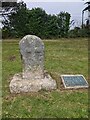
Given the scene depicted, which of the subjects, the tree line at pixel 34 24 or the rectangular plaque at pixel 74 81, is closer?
the rectangular plaque at pixel 74 81

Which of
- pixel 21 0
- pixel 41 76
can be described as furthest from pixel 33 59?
pixel 21 0

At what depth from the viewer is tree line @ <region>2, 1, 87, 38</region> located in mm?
17906

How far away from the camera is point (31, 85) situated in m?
7.48

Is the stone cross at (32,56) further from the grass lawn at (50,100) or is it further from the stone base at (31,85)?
the grass lawn at (50,100)

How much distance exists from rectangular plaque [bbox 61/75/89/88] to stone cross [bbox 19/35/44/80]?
653 mm

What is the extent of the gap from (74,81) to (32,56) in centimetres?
122

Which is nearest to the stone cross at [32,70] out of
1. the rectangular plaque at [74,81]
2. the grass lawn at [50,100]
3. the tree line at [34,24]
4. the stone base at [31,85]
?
the stone base at [31,85]

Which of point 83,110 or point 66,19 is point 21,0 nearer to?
point 66,19

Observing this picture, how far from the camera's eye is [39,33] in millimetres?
17969

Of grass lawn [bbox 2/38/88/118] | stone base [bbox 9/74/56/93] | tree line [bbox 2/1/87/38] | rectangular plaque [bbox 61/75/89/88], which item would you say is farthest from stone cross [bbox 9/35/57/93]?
tree line [bbox 2/1/87/38]

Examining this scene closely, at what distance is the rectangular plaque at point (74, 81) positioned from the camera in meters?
7.78

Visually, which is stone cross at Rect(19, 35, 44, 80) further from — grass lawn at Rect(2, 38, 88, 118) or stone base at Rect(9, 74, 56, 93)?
grass lawn at Rect(2, 38, 88, 118)

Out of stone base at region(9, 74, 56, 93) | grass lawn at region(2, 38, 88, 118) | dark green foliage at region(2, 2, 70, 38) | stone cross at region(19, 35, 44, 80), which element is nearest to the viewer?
grass lawn at region(2, 38, 88, 118)

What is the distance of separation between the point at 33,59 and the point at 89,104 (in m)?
1.85
